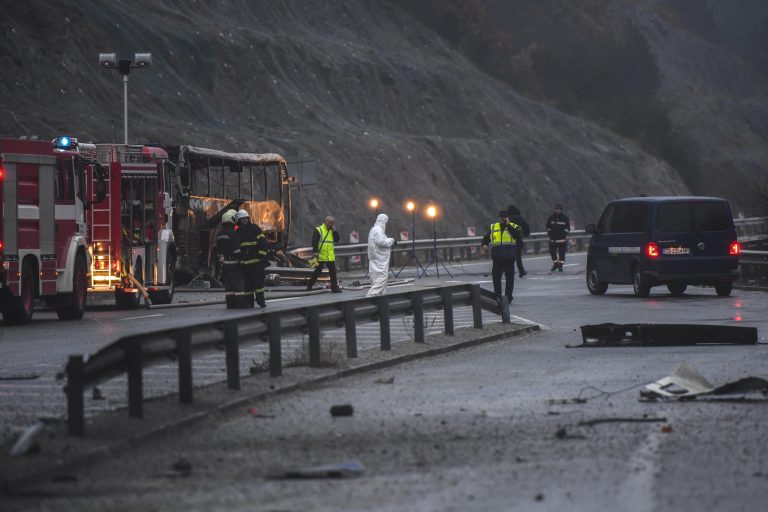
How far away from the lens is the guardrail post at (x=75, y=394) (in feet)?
33.9

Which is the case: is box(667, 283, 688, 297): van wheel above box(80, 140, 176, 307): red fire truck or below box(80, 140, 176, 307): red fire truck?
below

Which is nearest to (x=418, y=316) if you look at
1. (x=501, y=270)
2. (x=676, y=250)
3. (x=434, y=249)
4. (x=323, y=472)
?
(x=501, y=270)

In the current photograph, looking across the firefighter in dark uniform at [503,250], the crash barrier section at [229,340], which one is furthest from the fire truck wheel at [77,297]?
the crash barrier section at [229,340]

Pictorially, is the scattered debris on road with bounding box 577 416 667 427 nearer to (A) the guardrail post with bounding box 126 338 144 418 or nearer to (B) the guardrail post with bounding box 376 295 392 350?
(A) the guardrail post with bounding box 126 338 144 418

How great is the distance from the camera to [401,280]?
4044 cm

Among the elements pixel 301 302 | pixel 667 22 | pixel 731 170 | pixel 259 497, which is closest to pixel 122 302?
pixel 301 302

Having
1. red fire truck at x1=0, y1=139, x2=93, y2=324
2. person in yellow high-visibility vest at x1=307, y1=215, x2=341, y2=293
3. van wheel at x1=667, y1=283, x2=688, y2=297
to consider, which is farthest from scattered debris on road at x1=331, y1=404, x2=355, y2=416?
person in yellow high-visibility vest at x1=307, y1=215, x2=341, y2=293

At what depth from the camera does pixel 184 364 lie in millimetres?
12227

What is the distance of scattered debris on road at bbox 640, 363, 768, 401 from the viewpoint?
13133 millimetres

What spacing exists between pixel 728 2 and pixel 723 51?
3750 centimetres

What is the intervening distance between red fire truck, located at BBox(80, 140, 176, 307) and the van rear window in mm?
9860

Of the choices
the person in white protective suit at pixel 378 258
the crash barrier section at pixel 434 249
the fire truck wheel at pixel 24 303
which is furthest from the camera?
the crash barrier section at pixel 434 249

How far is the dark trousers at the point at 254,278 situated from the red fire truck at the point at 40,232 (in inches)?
112

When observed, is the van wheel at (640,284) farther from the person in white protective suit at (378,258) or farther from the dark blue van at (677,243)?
the person in white protective suit at (378,258)
